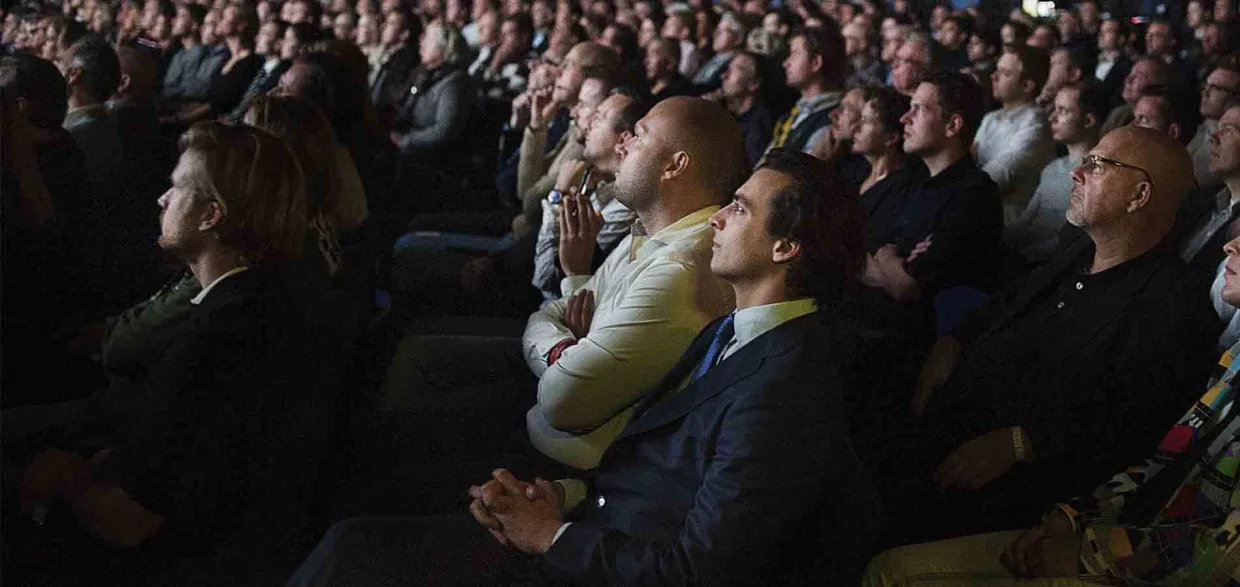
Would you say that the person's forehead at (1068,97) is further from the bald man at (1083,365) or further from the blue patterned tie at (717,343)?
the blue patterned tie at (717,343)

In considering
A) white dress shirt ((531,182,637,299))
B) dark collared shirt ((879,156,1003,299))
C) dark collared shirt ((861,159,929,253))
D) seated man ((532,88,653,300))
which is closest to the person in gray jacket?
seated man ((532,88,653,300))

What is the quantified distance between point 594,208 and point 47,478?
4.75ft

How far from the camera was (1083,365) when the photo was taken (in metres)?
2.07

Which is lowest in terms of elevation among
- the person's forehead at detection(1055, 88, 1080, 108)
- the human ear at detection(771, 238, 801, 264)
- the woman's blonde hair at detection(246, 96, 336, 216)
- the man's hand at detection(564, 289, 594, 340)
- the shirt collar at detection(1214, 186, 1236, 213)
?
the person's forehead at detection(1055, 88, 1080, 108)

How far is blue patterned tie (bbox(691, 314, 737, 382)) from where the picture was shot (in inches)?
63.2

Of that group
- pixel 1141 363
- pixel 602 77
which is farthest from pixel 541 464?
pixel 602 77

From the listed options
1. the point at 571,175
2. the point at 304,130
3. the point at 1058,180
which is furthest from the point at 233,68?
the point at 1058,180

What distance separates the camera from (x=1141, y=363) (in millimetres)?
2002

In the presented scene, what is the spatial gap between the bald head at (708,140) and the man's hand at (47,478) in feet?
3.74

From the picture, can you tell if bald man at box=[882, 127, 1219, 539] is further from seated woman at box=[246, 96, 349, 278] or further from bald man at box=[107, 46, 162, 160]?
bald man at box=[107, 46, 162, 160]

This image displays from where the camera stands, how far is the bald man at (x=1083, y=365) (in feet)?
6.55

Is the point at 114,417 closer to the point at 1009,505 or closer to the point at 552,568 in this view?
the point at 552,568

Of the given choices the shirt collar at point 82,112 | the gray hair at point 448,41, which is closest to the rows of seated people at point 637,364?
the shirt collar at point 82,112

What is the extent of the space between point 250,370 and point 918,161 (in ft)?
7.07
